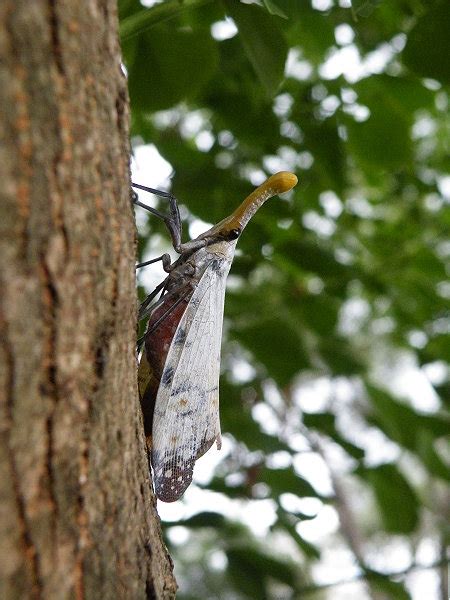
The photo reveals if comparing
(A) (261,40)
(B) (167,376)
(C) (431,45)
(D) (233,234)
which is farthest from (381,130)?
(B) (167,376)

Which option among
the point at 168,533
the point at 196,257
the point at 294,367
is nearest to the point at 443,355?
the point at 294,367

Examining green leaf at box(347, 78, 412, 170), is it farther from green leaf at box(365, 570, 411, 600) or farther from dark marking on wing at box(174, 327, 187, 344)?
green leaf at box(365, 570, 411, 600)

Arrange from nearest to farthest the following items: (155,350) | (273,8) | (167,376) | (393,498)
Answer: (273,8) < (167,376) < (155,350) < (393,498)

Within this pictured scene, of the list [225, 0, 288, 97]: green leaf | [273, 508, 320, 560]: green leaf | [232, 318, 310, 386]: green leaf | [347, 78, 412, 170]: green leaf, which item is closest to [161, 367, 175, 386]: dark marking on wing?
[225, 0, 288, 97]: green leaf

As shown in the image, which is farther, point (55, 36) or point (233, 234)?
point (233, 234)

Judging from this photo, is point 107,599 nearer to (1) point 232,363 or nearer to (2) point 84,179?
(2) point 84,179

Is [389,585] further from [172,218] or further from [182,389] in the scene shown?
[172,218]

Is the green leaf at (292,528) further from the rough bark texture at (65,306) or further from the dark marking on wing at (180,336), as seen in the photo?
the rough bark texture at (65,306)

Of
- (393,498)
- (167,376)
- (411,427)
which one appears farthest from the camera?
(411,427)
